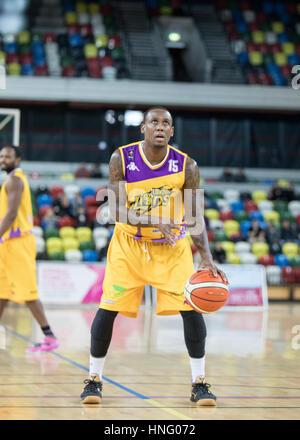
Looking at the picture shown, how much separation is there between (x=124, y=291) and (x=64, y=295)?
9558 millimetres

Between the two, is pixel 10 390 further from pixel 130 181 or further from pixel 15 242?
pixel 15 242

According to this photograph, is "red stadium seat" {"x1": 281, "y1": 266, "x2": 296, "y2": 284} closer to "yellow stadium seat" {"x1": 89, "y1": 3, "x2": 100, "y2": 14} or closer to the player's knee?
"yellow stadium seat" {"x1": 89, "y1": 3, "x2": 100, "y2": 14}

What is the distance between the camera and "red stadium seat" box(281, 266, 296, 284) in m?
17.2

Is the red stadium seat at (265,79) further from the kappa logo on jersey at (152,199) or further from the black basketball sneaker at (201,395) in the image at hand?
the black basketball sneaker at (201,395)

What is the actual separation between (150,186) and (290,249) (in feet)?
45.3

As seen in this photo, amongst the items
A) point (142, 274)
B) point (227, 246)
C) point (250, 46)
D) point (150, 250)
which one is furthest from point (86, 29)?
point (142, 274)

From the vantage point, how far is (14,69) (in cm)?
2120

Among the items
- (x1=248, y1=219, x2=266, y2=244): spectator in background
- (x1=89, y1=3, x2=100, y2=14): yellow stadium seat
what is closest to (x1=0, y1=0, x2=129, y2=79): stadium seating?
(x1=89, y1=3, x2=100, y2=14): yellow stadium seat

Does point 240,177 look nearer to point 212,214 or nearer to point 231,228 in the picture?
point 212,214

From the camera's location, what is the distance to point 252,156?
23.2 metres

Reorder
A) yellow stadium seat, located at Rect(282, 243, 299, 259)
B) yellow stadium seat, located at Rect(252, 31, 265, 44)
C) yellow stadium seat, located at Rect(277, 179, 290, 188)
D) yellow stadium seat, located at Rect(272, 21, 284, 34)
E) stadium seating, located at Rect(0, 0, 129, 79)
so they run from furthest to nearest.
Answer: yellow stadium seat, located at Rect(272, 21, 284, 34) → yellow stadium seat, located at Rect(252, 31, 265, 44) → stadium seating, located at Rect(0, 0, 129, 79) → yellow stadium seat, located at Rect(277, 179, 290, 188) → yellow stadium seat, located at Rect(282, 243, 299, 259)

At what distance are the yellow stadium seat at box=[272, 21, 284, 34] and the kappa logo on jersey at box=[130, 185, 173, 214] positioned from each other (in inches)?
838

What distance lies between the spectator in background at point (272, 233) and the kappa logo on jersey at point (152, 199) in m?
13.7
